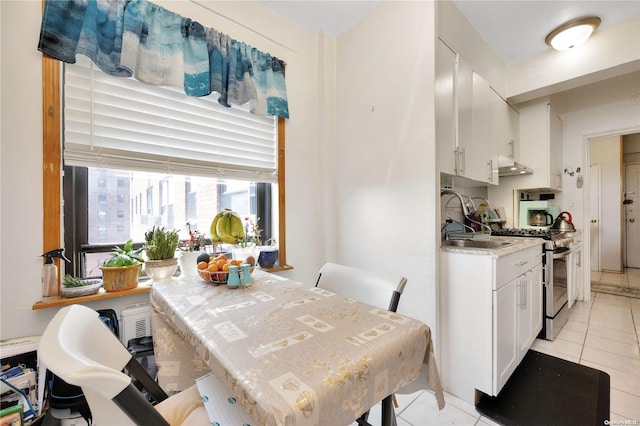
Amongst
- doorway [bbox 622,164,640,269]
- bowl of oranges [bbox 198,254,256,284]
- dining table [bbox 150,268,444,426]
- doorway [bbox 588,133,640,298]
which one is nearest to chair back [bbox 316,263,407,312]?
dining table [bbox 150,268,444,426]

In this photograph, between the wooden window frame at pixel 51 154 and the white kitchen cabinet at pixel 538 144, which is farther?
the white kitchen cabinet at pixel 538 144

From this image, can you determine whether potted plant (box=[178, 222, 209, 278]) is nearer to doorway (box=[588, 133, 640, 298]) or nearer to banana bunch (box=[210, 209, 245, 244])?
banana bunch (box=[210, 209, 245, 244])

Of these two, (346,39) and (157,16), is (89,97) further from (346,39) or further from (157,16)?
(346,39)

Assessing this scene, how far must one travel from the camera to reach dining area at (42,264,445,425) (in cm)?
53

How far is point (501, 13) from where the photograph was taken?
6.44 ft

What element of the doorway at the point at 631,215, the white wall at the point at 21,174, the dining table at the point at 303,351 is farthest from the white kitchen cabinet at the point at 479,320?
the doorway at the point at 631,215

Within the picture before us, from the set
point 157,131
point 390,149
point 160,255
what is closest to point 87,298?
point 160,255

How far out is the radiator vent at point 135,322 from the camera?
130 centimetres

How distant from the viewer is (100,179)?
148cm

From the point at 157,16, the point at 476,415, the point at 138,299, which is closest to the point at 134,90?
the point at 157,16

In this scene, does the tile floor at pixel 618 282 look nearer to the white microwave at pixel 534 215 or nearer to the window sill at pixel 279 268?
the white microwave at pixel 534 215

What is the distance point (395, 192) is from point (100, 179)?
5.86ft

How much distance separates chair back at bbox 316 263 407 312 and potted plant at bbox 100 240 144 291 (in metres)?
0.96

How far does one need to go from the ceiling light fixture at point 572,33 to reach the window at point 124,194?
2318 millimetres
